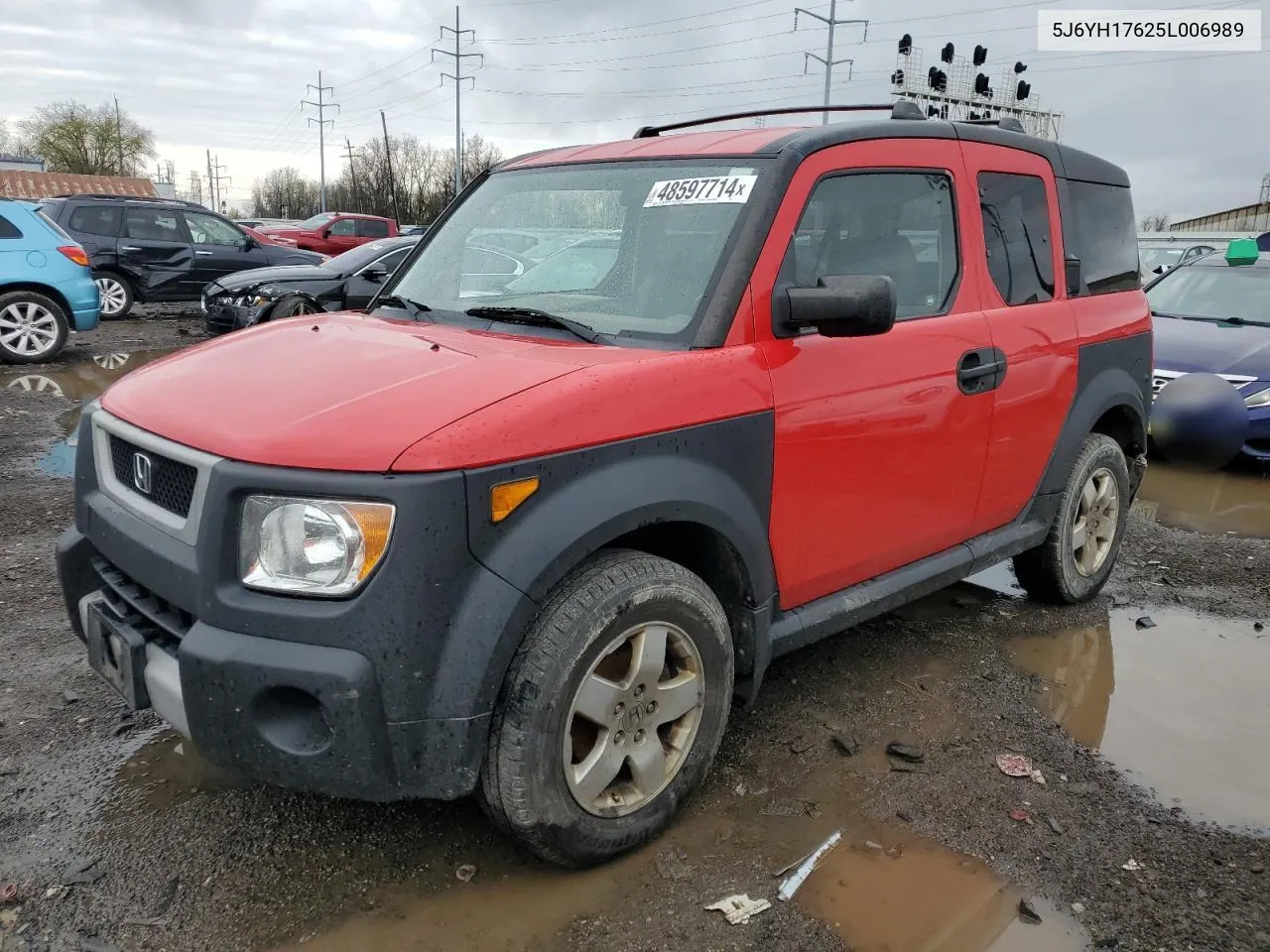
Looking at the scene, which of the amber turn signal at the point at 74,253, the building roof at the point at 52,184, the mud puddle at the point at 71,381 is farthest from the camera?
the building roof at the point at 52,184

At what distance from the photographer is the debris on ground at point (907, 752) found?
319 centimetres

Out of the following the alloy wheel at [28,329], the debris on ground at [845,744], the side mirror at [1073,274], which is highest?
the side mirror at [1073,274]

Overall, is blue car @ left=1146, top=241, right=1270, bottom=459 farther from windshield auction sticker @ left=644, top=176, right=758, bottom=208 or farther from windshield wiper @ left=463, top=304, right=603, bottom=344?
windshield wiper @ left=463, top=304, right=603, bottom=344

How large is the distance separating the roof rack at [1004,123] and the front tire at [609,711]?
2.40 meters

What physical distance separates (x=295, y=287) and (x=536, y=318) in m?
9.60

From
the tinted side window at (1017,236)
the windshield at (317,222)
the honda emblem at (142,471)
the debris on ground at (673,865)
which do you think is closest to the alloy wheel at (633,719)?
the debris on ground at (673,865)

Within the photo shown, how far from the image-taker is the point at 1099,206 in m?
4.31

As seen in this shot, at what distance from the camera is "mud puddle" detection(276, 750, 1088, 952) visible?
7.72 ft

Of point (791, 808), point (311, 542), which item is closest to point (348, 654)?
point (311, 542)

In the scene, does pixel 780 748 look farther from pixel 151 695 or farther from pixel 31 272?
pixel 31 272

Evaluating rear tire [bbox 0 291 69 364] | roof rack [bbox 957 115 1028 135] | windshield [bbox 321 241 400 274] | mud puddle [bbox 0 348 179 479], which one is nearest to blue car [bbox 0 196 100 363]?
rear tire [bbox 0 291 69 364]

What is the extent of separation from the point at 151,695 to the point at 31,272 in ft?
31.7

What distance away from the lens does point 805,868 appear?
2.62 m

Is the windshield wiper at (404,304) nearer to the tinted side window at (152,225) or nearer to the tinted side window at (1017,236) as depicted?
the tinted side window at (1017,236)
